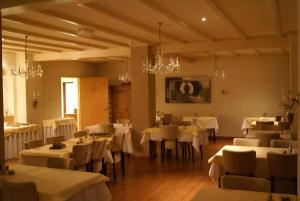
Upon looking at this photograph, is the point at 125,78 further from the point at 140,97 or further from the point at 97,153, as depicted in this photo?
the point at 97,153

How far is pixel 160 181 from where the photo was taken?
6020mm

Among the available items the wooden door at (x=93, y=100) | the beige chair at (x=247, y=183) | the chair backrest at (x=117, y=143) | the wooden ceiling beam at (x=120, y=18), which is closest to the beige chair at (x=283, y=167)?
the beige chair at (x=247, y=183)

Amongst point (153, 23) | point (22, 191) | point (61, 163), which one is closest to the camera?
point (22, 191)

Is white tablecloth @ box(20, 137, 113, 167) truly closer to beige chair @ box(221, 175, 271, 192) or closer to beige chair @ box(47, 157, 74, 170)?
beige chair @ box(47, 157, 74, 170)

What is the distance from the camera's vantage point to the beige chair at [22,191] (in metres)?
2.94

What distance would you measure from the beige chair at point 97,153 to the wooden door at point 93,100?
21.4 feet

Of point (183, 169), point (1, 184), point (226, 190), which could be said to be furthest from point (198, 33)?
point (1, 184)

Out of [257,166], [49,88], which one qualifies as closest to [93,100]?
[49,88]

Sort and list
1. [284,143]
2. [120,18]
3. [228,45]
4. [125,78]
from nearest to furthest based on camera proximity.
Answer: [120,18] < [284,143] < [228,45] < [125,78]

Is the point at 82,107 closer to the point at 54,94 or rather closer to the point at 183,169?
the point at 54,94

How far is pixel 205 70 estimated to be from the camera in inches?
455

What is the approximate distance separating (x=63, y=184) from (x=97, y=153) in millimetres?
2310

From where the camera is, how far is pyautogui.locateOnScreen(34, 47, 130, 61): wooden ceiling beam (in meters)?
8.92

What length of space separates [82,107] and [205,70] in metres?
4.68
